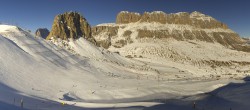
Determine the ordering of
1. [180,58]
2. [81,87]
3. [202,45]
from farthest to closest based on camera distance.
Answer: [202,45], [180,58], [81,87]

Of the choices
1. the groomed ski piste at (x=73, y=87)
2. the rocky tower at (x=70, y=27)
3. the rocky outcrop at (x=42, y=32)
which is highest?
the rocky outcrop at (x=42, y=32)

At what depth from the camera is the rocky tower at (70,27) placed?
308 ft

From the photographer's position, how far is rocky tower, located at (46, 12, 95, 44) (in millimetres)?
94000

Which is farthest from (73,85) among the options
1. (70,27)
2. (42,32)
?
(42,32)

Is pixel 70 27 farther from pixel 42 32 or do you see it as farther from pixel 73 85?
pixel 42 32

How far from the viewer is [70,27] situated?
101m

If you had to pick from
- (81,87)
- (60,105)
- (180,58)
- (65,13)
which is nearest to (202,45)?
(180,58)

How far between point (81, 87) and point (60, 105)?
14.2 m

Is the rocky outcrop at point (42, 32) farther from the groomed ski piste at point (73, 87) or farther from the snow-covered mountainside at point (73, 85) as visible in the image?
the groomed ski piste at point (73, 87)

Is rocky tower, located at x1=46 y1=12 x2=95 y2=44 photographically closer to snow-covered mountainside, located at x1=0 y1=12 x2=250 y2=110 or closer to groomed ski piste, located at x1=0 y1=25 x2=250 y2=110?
snow-covered mountainside, located at x1=0 y1=12 x2=250 y2=110

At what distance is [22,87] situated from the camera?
38.9 metres

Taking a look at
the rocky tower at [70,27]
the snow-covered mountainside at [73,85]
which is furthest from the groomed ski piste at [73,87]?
the rocky tower at [70,27]

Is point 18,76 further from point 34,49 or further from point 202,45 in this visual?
point 202,45

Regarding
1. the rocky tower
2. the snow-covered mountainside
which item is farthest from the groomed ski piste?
the rocky tower
